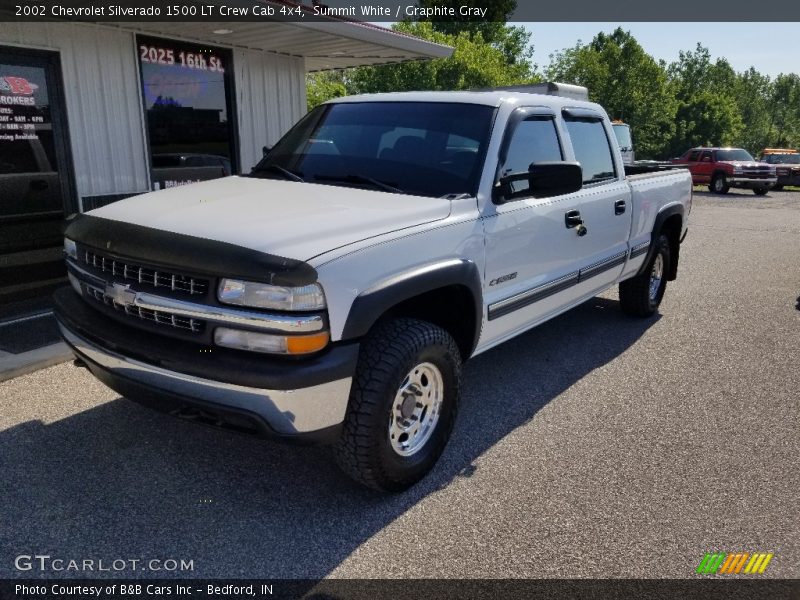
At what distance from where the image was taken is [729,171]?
83.0ft

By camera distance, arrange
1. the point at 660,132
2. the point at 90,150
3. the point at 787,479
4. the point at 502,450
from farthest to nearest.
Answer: the point at 660,132 < the point at 90,150 < the point at 502,450 < the point at 787,479

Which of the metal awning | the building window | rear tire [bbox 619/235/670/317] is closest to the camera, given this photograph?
rear tire [bbox 619/235/670/317]

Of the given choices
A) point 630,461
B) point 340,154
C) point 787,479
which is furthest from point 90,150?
point 787,479

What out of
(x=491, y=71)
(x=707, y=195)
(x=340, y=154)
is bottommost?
(x=707, y=195)

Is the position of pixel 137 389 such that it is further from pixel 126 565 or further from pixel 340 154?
pixel 340 154

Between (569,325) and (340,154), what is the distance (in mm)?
3215

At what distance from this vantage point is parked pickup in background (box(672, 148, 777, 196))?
2491 centimetres

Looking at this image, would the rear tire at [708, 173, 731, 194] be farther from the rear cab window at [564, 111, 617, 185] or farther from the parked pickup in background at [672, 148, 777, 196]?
the rear cab window at [564, 111, 617, 185]

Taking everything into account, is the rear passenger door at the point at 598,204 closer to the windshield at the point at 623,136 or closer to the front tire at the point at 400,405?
the front tire at the point at 400,405

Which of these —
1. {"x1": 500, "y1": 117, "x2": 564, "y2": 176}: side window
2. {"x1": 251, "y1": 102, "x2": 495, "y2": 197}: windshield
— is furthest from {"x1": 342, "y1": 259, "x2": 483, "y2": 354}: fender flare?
{"x1": 500, "y1": 117, "x2": 564, "y2": 176}: side window

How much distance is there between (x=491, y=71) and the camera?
32.7 metres

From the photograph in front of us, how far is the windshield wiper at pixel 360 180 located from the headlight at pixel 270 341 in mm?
1208

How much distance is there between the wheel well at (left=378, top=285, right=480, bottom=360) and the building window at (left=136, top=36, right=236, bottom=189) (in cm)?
471

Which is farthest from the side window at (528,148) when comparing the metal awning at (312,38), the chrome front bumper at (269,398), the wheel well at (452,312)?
the metal awning at (312,38)
